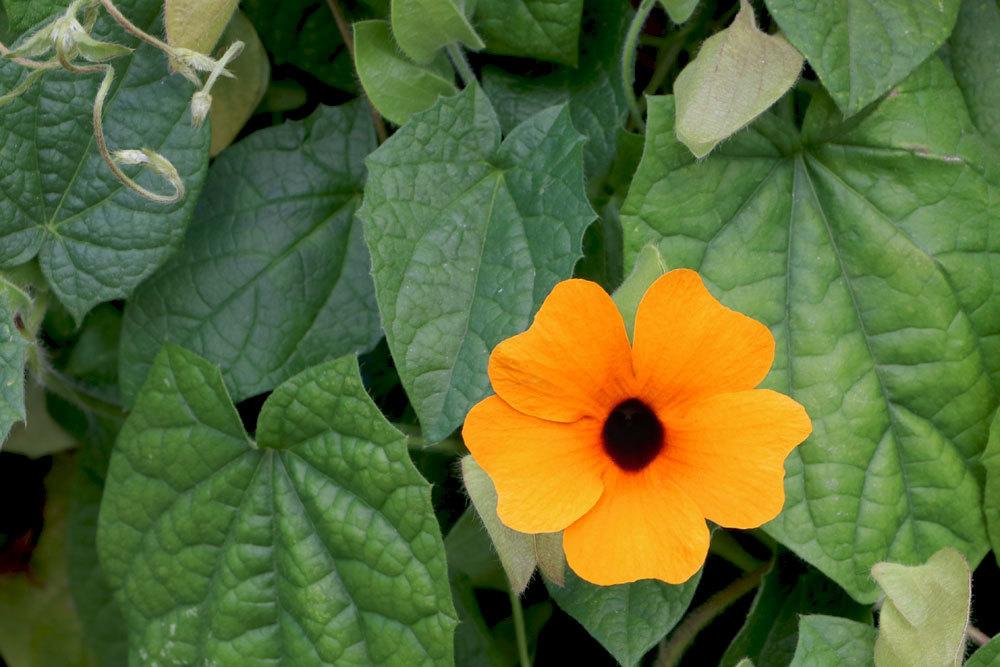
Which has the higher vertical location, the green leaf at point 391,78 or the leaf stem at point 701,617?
the green leaf at point 391,78

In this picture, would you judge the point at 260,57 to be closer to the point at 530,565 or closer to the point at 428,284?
the point at 428,284

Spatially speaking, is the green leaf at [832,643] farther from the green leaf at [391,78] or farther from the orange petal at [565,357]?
the green leaf at [391,78]

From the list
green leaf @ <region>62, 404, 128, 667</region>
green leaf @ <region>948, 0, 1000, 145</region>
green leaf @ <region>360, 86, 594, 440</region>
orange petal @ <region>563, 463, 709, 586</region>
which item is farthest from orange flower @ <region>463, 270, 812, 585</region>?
green leaf @ <region>62, 404, 128, 667</region>

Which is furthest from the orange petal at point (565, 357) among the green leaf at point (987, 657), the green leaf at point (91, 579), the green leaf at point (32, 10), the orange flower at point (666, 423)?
the green leaf at point (91, 579)

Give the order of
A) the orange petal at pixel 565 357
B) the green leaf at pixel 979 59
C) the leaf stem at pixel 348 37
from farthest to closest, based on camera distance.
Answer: the leaf stem at pixel 348 37 → the green leaf at pixel 979 59 → the orange petal at pixel 565 357

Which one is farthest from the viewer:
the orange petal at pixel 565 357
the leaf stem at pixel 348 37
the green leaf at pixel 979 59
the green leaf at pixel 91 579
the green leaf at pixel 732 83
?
the green leaf at pixel 91 579

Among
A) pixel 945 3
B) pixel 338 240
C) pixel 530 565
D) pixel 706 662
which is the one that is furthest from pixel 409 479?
pixel 945 3

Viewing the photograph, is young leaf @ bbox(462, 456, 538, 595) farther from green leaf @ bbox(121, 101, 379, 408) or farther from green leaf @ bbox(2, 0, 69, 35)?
green leaf @ bbox(2, 0, 69, 35)

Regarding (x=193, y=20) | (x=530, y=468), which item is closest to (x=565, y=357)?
(x=530, y=468)
